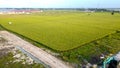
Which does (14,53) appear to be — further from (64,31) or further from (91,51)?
(64,31)

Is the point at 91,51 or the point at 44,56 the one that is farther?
the point at 91,51

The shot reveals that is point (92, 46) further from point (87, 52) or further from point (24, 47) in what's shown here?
point (24, 47)

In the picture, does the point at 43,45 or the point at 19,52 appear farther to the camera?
the point at 43,45

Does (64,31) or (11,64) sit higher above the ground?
(64,31)

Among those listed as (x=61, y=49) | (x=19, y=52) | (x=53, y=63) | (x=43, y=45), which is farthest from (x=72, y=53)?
(x=19, y=52)

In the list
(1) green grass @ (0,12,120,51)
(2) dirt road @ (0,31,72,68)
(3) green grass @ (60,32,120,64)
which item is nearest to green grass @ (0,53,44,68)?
(2) dirt road @ (0,31,72,68)

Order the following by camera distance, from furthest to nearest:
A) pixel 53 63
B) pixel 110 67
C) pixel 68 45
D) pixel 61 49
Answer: pixel 68 45
pixel 61 49
pixel 53 63
pixel 110 67

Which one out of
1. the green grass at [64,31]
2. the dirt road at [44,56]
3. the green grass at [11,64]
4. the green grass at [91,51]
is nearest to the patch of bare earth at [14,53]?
the green grass at [11,64]

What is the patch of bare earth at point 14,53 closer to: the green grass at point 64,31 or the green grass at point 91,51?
the green grass at point 91,51

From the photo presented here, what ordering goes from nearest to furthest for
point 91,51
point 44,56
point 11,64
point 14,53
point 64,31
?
point 11,64 < point 44,56 < point 14,53 < point 91,51 < point 64,31

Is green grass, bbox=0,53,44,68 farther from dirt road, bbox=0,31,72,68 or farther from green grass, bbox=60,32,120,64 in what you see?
green grass, bbox=60,32,120,64

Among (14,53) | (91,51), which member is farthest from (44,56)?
(91,51)
